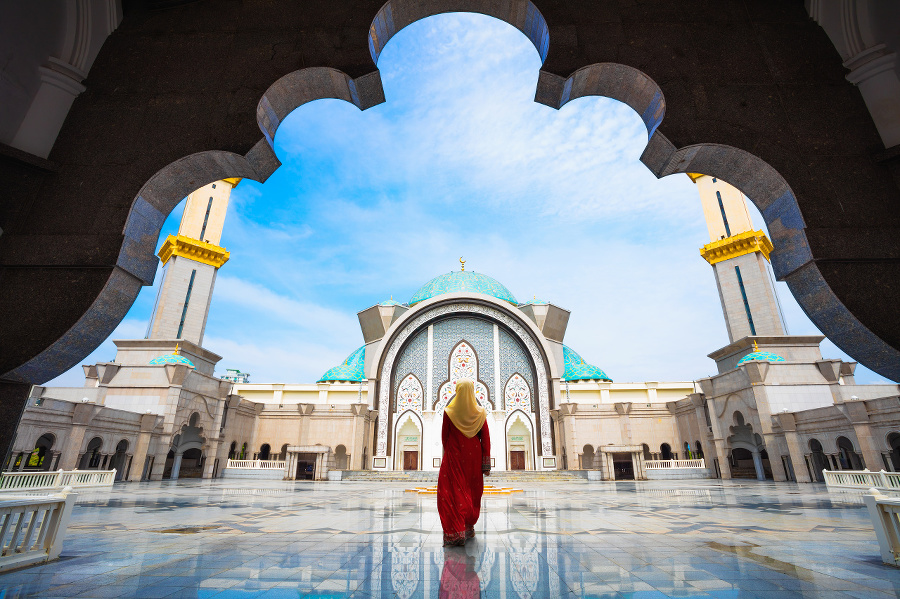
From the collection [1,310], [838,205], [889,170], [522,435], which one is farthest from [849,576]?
[522,435]

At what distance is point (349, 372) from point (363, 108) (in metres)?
24.3

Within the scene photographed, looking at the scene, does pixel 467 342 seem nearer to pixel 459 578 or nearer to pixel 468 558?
pixel 468 558

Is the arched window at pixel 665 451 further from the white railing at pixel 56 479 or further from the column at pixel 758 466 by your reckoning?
the white railing at pixel 56 479

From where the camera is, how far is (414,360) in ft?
75.5

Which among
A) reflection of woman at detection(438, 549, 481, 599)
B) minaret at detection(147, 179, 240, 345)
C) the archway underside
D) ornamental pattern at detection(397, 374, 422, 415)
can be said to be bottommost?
reflection of woman at detection(438, 549, 481, 599)

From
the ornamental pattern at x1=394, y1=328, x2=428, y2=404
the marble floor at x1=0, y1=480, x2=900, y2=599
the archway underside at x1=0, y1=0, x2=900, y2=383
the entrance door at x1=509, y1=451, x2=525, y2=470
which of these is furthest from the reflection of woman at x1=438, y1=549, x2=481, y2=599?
the ornamental pattern at x1=394, y1=328, x2=428, y2=404

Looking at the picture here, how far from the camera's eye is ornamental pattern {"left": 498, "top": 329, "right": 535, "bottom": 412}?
22.5 meters

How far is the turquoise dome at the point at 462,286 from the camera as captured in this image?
83.1 ft

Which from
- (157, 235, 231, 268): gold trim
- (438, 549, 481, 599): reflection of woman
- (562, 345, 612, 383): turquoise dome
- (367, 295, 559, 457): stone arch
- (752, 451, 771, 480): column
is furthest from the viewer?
(562, 345, 612, 383): turquoise dome

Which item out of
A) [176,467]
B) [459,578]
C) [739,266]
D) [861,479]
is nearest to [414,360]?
[176,467]

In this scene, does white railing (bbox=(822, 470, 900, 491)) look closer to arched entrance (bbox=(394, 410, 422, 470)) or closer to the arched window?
the arched window

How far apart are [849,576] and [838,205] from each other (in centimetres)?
205

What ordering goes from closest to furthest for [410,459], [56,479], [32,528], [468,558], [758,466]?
[32,528] → [468,558] → [56,479] → [758,466] → [410,459]

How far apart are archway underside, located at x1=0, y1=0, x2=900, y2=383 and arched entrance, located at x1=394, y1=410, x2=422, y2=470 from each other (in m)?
20.3
